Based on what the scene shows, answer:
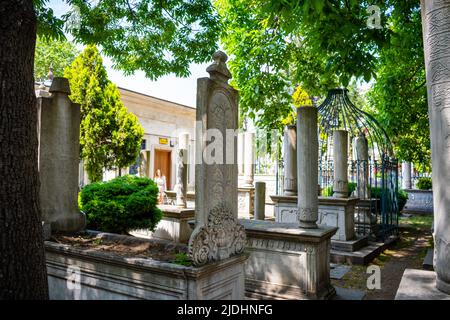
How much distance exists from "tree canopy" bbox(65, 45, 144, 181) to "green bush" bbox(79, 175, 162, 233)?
682cm

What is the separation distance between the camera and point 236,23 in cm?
1062

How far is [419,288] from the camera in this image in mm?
2465

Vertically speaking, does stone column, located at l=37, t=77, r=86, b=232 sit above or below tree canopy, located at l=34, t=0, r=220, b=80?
below

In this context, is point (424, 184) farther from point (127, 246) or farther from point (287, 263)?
point (127, 246)

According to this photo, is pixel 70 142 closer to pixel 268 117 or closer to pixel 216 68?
pixel 216 68

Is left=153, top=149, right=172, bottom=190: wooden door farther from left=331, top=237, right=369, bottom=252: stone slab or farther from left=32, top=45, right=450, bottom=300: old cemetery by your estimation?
left=331, top=237, right=369, bottom=252: stone slab

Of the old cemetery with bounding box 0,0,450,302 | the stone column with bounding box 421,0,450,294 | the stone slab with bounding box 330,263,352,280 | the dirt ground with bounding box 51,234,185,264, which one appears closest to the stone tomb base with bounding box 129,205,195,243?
the old cemetery with bounding box 0,0,450,302

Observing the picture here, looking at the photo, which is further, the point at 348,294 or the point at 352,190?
the point at 352,190

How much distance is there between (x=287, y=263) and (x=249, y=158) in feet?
32.2

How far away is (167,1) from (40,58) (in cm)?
2118

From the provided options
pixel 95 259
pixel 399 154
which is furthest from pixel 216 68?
pixel 399 154

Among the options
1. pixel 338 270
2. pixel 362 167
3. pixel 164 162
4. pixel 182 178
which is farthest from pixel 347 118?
pixel 164 162

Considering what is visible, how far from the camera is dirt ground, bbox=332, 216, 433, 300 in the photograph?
19.4ft

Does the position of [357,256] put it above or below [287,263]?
below
